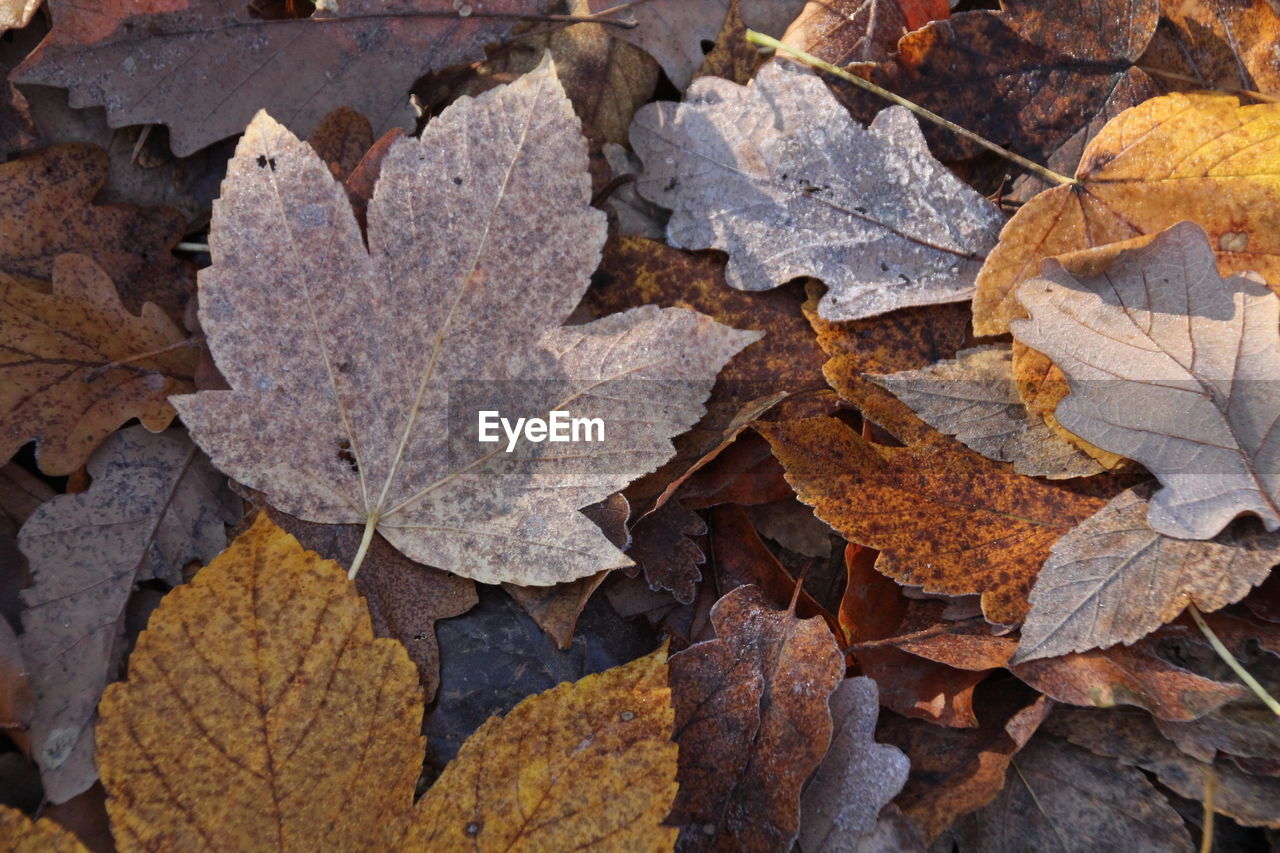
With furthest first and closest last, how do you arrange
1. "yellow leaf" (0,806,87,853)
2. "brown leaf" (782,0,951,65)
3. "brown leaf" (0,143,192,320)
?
"brown leaf" (782,0,951,65) → "brown leaf" (0,143,192,320) → "yellow leaf" (0,806,87,853)

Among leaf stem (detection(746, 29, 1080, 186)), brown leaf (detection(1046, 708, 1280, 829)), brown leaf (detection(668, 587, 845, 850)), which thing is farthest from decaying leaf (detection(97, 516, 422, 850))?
leaf stem (detection(746, 29, 1080, 186))

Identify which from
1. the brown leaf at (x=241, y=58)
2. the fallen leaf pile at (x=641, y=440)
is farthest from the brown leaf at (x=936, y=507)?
the brown leaf at (x=241, y=58)

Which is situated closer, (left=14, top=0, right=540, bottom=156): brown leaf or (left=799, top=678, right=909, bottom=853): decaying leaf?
(left=799, top=678, right=909, bottom=853): decaying leaf

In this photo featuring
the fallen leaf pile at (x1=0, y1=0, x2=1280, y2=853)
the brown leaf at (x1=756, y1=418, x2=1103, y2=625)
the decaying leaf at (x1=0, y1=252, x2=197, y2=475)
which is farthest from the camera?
the decaying leaf at (x1=0, y1=252, x2=197, y2=475)

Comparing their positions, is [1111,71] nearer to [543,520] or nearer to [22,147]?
[543,520]

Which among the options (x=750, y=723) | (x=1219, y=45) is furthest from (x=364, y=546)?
(x=1219, y=45)

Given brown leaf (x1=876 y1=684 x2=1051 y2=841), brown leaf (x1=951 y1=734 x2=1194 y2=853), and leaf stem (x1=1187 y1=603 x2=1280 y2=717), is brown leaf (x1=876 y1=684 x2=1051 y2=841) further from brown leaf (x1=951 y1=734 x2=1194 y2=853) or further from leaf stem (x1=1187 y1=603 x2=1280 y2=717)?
leaf stem (x1=1187 y1=603 x2=1280 y2=717)
